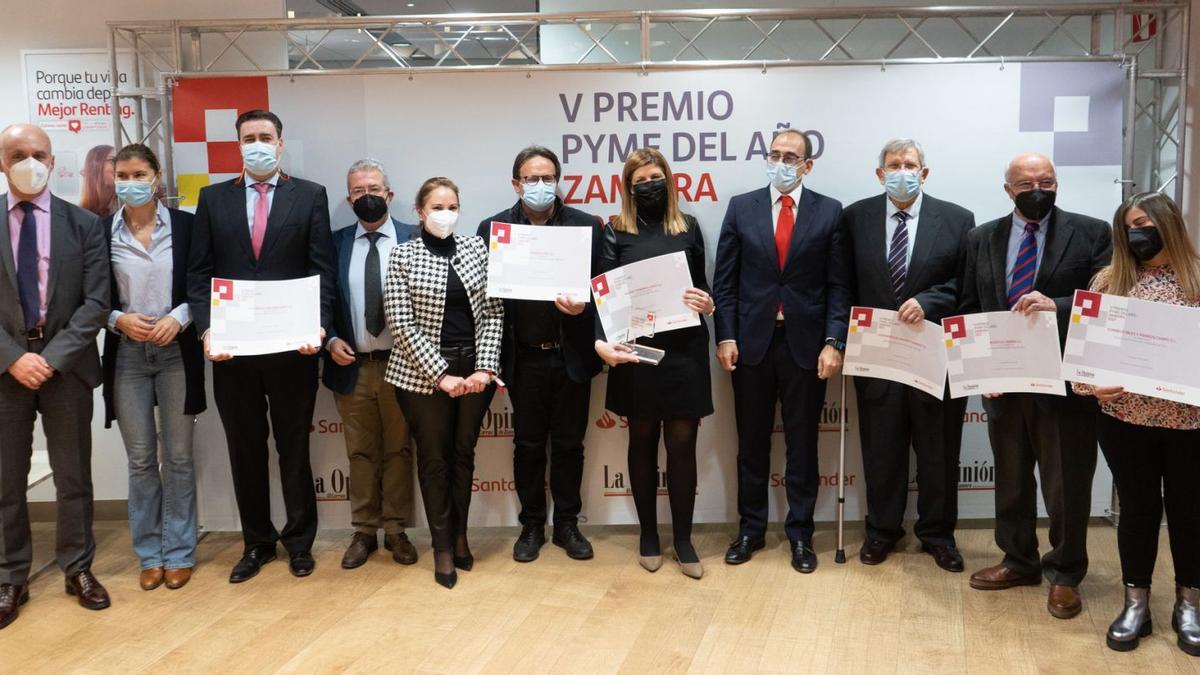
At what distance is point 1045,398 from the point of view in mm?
3412

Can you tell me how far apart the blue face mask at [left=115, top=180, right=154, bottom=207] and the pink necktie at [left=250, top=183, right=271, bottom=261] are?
1.41ft

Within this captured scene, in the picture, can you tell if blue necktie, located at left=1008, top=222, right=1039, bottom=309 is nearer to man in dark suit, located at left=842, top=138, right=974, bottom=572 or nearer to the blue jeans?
man in dark suit, located at left=842, top=138, right=974, bottom=572

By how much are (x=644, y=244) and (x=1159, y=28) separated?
2.77 m

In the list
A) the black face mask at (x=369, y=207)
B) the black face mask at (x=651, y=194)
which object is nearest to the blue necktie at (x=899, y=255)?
the black face mask at (x=651, y=194)

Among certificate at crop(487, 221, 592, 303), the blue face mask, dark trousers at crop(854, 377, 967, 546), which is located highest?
the blue face mask

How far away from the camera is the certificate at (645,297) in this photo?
364 centimetres

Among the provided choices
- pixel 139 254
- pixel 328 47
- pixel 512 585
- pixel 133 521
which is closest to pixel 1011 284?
pixel 512 585

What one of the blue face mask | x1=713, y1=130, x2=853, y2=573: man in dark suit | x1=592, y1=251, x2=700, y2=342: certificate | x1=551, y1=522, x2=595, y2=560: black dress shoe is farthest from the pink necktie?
x1=713, y1=130, x2=853, y2=573: man in dark suit

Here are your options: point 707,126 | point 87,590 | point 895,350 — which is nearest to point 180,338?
point 87,590

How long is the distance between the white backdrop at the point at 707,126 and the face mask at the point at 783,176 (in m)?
0.41

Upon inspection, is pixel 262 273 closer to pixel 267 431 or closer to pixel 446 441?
pixel 267 431

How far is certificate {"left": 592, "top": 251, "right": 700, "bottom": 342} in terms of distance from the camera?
143 inches

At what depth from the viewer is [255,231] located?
3818 millimetres

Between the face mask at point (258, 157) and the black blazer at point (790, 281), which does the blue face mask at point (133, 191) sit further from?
the black blazer at point (790, 281)
